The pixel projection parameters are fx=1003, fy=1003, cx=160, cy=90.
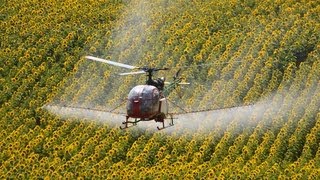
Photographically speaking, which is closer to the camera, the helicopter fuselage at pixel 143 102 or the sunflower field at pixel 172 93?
the helicopter fuselage at pixel 143 102

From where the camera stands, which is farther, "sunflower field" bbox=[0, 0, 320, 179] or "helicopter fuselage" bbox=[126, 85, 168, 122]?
"sunflower field" bbox=[0, 0, 320, 179]

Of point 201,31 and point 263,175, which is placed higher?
point 201,31

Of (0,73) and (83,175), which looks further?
(0,73)

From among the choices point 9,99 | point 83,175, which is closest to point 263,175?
point 83,175

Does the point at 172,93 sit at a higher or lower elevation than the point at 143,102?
lower

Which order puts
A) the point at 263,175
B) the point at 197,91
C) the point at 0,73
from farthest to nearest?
1. the point at 0,73
2. the point at 197,91
3. the point at 263,175

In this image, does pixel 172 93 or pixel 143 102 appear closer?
pixel 143 102

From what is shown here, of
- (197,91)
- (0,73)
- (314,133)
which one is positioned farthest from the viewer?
(0,73)

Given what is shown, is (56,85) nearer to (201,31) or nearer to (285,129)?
(201,31)
